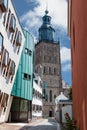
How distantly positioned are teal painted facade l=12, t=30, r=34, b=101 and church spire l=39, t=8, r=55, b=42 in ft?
157

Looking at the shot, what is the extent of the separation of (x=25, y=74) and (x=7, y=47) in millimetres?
8904

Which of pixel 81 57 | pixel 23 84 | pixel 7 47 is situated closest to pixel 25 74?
pixel 23 84

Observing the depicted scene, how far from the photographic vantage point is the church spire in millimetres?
82375

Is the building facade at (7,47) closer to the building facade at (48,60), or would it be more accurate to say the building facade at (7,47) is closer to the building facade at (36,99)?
the building facade at (36,99)

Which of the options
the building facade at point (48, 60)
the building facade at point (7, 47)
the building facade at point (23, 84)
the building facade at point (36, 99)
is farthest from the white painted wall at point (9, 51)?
the building facade at point (48, 60)

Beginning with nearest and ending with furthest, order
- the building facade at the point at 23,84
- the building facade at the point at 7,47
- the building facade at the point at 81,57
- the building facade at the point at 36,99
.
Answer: the building facade at the point at 81,57
the building facade at the point at 7,47
the building facade at the point at 23,84
the building facade at the point at 36,99

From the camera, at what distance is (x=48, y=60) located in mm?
85562

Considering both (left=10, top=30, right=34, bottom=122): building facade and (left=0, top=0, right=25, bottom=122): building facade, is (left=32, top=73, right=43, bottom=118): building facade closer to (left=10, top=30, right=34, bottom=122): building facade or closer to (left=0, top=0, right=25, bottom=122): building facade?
(left=10, top=30, right=34, bottom=122): building facade

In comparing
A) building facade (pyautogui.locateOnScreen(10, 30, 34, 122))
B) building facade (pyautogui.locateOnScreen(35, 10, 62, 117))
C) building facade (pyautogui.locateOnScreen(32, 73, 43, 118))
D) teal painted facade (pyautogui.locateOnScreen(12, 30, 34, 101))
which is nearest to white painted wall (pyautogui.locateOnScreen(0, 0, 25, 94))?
teal painted facade (pyautogui.locateOnScreen(12, 30, 34, 101))

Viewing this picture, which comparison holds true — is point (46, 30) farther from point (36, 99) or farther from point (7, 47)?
point (7, 47)

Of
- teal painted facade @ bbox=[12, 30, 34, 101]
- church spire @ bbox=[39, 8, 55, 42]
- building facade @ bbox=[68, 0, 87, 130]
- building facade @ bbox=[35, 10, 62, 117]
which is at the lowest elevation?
building facade @ bbox=[68, 0, 87, 130]

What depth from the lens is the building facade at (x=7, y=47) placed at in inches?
822

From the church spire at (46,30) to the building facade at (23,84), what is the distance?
47933 mm

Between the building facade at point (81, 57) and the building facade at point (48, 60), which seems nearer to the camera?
the building facade at point (81, 57)
